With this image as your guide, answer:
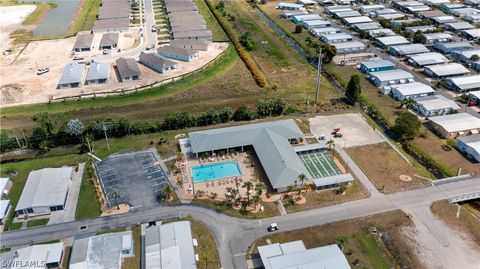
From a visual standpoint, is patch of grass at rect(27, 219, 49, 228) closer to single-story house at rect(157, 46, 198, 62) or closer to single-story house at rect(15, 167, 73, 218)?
single-story house at rect(15, 167, 73, 218)

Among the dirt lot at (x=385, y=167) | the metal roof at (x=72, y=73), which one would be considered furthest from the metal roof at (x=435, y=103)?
the metal roof at (x=72, y=73)

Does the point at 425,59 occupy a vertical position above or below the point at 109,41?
above

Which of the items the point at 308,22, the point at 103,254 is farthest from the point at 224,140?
the point at 308,22

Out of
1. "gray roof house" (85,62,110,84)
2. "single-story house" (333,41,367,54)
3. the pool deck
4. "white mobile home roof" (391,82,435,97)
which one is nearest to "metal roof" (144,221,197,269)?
the pool deck

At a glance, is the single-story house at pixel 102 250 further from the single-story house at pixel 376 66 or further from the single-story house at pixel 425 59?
the single-story house at pixel 425 59

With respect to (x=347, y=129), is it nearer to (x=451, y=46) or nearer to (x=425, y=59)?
(x=425, y=59)

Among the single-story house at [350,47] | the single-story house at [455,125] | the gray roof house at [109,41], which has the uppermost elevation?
the single-story house at [350,47]

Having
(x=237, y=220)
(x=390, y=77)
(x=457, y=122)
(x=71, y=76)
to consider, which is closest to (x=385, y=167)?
(x=457, y=122)

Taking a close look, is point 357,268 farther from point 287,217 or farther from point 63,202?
point 63,202
